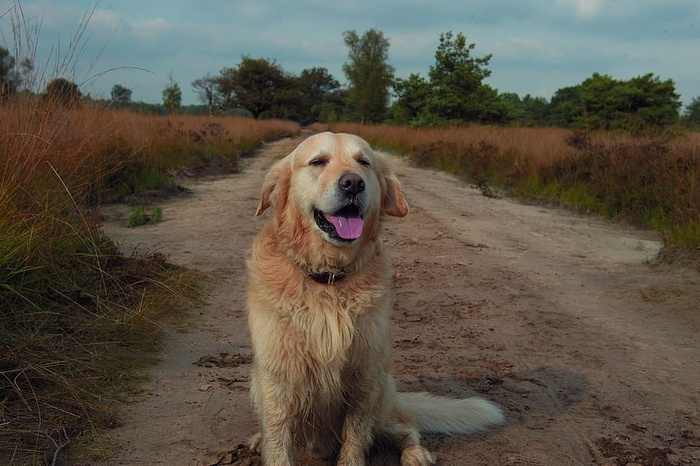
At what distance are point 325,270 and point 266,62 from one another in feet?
214

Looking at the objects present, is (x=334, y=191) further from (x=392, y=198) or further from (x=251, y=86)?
(x=251, y=86)

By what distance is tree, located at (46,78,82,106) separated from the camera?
212 inches

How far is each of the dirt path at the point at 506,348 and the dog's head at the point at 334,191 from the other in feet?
3.91

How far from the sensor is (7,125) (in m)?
4.80

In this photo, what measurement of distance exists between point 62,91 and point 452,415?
453cm

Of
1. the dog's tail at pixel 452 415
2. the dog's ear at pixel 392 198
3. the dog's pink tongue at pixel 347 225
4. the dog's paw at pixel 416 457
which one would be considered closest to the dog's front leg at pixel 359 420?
the dog's paw at pixel 416 457

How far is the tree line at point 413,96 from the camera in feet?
70.8

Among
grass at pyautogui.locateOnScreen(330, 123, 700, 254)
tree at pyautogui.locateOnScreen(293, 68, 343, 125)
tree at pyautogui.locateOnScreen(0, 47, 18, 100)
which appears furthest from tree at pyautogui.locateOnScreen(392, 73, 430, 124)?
tree at pyautogui.locateOnScreen(293, 68, 343, 125)

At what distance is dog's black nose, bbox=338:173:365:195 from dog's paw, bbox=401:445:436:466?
4.26 ft

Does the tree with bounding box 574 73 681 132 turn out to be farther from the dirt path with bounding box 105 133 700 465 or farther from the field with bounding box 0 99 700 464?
the dirt path with bounding box 105 133 700 465

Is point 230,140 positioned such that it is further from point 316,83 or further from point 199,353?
point 316,83

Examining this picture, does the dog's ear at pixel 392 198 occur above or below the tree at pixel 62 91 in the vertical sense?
below

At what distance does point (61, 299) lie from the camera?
4316mm

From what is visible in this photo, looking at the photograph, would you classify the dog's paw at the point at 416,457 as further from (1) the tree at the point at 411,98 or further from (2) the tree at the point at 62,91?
(1) the tree at the point at 411,98
